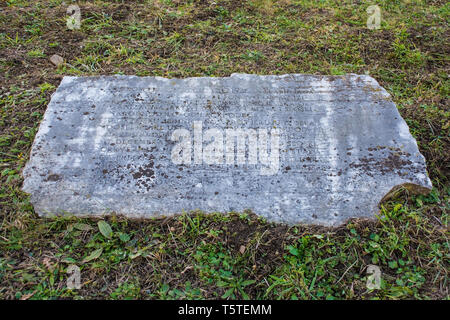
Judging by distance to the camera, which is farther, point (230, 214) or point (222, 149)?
point (222, 149)

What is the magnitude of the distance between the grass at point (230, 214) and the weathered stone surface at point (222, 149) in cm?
17

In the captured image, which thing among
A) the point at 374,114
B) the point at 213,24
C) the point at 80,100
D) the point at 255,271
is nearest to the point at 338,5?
the point at 213,24

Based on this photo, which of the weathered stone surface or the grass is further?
the weathered stone surface

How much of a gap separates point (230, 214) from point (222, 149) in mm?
573

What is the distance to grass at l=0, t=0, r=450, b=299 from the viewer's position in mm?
2320

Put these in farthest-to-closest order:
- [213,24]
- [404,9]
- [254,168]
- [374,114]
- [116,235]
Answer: [404,9] → [213,24] → [374,114] → [254,168] → [116,235]

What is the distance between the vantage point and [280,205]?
2.61m

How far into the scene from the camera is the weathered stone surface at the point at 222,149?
2.62m

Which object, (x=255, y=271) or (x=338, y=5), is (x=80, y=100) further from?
(x=338, y=5)

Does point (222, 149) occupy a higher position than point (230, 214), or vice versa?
point (222, 149)

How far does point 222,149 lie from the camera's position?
2826 millimetres

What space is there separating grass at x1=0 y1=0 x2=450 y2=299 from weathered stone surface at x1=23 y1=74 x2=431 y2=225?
0.55 feet

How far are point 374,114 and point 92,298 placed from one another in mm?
2712

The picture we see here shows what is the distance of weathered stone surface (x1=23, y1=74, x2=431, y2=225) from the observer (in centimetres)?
262
